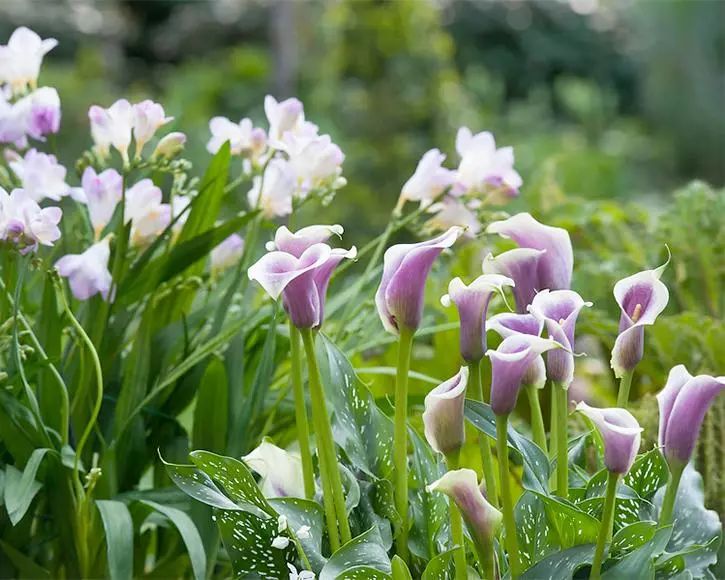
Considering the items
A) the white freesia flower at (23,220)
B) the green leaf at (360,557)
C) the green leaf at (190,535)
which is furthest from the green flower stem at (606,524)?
the white freesia flower at (23,220)

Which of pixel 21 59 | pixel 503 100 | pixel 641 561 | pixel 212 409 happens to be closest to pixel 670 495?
pixel 641 561

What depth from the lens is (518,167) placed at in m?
5.41

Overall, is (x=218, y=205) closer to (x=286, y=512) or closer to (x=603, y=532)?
(x=286, y=512)

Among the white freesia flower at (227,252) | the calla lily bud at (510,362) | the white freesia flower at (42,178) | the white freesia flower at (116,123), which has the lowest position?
the calla lily bud at (510,362)

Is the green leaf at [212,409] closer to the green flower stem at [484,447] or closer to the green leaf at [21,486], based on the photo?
the green leaf at [21,486]

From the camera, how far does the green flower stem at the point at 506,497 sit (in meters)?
0.56

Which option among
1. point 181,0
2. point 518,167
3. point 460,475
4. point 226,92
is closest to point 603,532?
point 460,475

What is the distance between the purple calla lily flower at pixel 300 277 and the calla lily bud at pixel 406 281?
3 cm

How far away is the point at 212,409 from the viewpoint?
2.77 ft

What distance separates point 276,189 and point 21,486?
33 centimetres

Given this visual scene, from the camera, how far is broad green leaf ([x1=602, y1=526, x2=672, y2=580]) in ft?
1.83

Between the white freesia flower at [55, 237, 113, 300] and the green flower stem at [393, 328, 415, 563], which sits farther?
the white freesia flower at [55, 237, 113, 300]

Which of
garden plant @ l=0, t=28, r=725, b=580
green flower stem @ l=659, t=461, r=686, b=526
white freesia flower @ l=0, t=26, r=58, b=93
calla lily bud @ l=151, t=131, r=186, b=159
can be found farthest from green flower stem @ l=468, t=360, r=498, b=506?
white freesia flower @ l=0, t=26, r=58, b=93

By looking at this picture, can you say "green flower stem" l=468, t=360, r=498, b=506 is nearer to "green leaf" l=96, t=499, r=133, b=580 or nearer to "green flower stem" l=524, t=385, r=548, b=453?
"green flower stem" l=524, t=385, r=548, b=453
